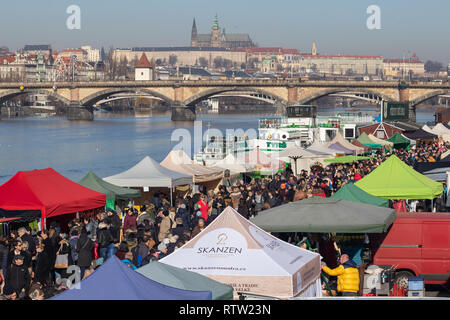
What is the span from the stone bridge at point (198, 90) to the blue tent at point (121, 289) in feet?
307

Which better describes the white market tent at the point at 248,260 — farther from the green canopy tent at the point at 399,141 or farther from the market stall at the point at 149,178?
the green canopy tent at the point at 399,141

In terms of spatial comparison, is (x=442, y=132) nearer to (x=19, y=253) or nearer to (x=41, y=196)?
(x=41, y=196)

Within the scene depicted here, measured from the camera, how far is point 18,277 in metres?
11.1

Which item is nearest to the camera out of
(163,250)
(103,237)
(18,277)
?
(18,277)

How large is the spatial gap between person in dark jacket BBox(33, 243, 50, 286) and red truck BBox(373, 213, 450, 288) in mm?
4796

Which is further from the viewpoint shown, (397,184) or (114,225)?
(397,184)

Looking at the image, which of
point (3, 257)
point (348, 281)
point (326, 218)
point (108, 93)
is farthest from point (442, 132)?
point (108, 93)

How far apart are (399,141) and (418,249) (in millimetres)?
28303

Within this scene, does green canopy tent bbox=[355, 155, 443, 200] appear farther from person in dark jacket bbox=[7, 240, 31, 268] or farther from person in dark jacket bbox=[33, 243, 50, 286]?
person in dark jacket bbox=[7, 240, 31, 268]

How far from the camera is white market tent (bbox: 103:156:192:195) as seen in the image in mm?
20016

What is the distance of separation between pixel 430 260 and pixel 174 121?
322 ft

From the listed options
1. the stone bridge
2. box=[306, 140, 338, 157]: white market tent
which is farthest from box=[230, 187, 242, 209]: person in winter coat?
the stone bridge

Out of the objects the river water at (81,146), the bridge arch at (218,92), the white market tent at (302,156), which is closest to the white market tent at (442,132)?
the white market tent at (302,156)

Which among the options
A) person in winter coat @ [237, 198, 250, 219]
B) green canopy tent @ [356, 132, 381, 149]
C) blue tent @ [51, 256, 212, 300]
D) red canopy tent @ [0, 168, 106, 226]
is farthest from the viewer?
green canopy tent @ [356, 132, 381, 149]
